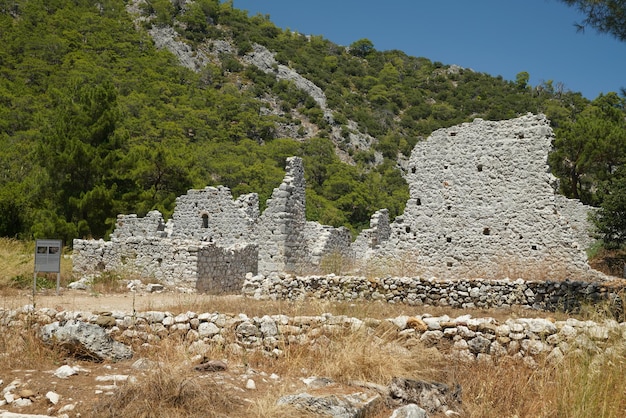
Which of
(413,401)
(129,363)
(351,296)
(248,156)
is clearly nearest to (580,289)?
(351,296)

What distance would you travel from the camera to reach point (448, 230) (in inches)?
585

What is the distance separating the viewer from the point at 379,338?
6.18m

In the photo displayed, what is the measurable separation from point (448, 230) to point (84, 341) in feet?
35.9

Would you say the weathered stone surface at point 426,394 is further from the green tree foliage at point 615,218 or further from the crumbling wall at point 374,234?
the green tree foliage at point 615,218

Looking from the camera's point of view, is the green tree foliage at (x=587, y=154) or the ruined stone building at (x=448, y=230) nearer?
the ruined stone building at (x=448, y=230)

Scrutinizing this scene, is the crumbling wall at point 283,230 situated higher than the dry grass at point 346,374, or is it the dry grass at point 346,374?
the crumbling wall at point 283,230

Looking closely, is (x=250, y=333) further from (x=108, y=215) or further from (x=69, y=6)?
(x=69, y=6)

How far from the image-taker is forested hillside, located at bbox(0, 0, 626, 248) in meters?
25.5

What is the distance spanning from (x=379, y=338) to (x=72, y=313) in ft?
14.6

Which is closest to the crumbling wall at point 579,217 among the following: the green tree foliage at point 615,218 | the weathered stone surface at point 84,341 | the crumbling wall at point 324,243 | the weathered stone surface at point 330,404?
the green tree foliage at point 615,218

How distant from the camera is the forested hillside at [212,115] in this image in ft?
83.7

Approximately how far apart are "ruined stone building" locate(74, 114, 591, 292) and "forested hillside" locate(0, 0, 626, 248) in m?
8.27

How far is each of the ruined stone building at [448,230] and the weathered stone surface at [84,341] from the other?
24.6ft

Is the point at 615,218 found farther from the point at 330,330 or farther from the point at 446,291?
the point at 330,330
